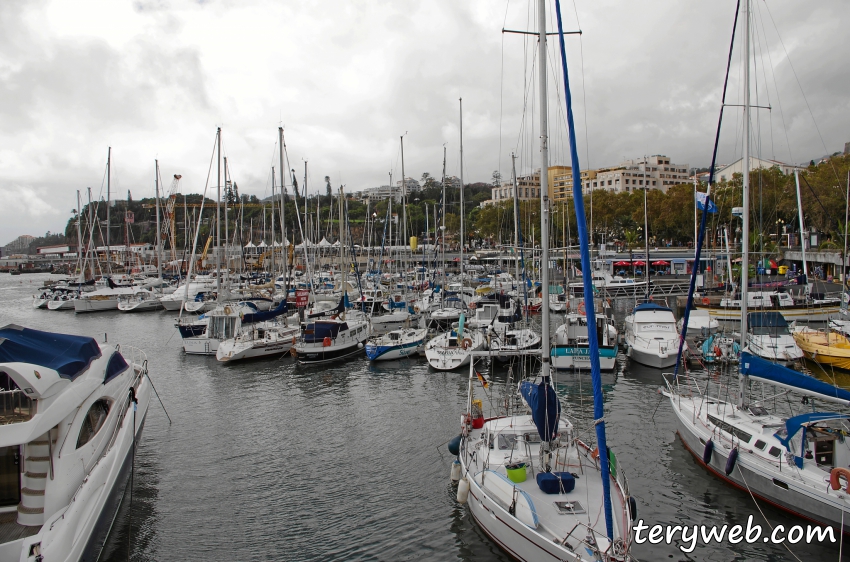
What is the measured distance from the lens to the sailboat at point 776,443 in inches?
514

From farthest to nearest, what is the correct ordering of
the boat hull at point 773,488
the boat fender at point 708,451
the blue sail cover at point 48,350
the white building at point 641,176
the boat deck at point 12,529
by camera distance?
the white building at point 641,176
the boat fender at point 708,451
the boat hull at point 773,488
the blue sail cover at point 48,350
the boat deck at point 12,529

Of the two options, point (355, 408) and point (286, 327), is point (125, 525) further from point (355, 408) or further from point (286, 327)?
point (286, 327)

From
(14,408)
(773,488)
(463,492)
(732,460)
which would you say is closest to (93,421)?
(14,408)

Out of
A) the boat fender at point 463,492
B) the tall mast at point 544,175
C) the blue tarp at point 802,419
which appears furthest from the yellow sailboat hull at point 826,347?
the boat fender at point 463,492

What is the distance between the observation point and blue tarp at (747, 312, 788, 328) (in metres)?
30.1

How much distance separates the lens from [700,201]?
85.5 ft

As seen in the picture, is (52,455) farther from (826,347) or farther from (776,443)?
(826,347)

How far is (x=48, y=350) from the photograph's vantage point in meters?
13.4

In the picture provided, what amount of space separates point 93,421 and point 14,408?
269 centimetres

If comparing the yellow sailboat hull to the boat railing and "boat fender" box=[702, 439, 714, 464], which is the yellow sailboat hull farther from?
the boat railing

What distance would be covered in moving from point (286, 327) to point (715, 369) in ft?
86.2

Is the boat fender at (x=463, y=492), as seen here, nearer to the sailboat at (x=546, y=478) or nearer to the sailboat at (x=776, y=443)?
the sailboat at (x=546, y=478)

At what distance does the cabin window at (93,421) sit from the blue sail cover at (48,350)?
1.15m

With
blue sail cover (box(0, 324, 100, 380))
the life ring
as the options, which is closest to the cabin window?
blue sail cover (box(0, 324, 100, 380))
